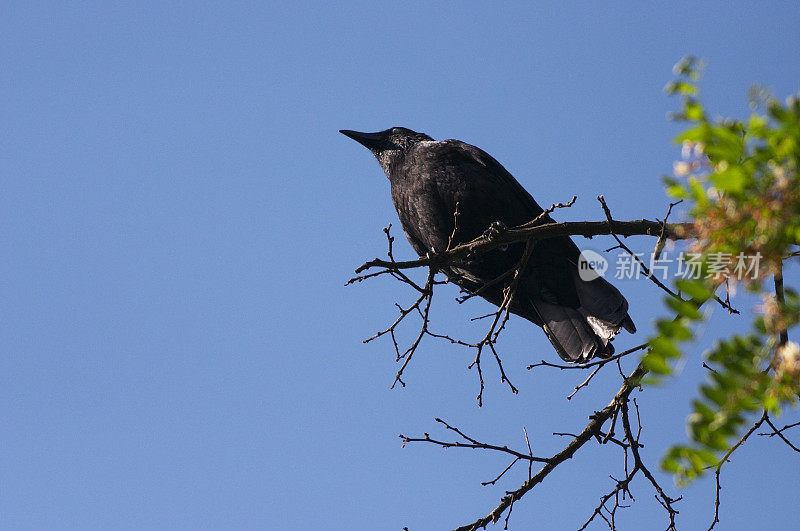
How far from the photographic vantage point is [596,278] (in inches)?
173

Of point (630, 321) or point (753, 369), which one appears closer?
point (753, 369)

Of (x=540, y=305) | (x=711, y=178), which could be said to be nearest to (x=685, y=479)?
(x=711, y=178)

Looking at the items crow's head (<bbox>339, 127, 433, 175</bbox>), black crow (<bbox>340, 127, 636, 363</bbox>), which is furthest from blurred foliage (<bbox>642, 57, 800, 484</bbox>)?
crow's head (<bbox>339, 127, 433, 175</bbox>)

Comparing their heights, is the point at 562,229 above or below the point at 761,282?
above

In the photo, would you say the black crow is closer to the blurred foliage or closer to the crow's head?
the crow's head

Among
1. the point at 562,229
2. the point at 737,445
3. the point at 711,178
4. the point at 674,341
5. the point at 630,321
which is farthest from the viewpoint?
the point at 630,321

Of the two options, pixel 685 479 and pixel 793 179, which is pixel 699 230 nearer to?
pixel 793 179

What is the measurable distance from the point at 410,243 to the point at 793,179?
144 inches

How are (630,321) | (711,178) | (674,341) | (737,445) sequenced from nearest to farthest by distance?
(711,178)
(674,341)
(737,445)
(630,321)

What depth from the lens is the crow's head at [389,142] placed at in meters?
5.11

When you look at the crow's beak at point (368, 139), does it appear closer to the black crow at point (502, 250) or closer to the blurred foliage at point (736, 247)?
the black crow at point (502, 250)

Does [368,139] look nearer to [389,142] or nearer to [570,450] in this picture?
[389,142]

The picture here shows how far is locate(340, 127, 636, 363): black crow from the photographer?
14.3ft

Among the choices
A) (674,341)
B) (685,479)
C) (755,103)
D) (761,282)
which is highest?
(755,103)
